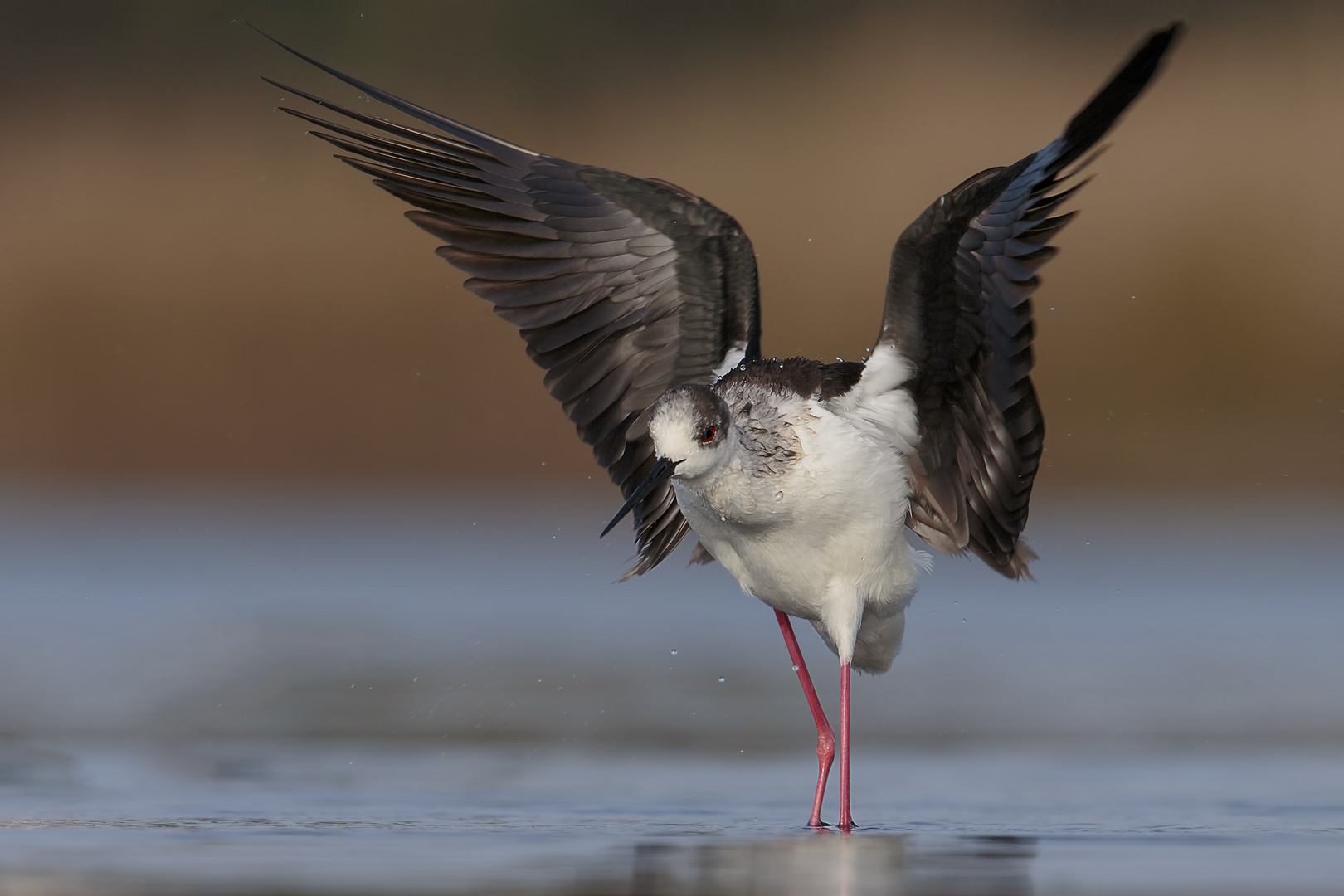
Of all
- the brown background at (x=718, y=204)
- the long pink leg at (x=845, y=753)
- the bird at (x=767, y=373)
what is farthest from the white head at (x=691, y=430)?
the brown background at (x=718, y=204)

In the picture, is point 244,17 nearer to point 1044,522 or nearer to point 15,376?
point 15,376

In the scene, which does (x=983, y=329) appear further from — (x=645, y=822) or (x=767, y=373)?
(x=645, y=822)

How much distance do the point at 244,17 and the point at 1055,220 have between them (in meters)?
17.5

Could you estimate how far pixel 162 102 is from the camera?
2047 cm

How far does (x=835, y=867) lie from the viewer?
6.79 m

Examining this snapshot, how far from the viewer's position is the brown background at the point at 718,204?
17781 mm

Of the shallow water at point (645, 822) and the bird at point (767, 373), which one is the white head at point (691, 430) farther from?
the shallow water at point (645, 822)

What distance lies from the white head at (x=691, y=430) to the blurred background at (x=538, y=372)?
2.40 meters

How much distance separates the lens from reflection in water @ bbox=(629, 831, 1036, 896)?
20.8 feet

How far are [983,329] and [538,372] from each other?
10364 mm

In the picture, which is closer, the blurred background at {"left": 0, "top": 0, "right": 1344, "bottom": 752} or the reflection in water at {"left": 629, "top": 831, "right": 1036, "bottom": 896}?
the reflection in water at {"left": 629, "top": 831, "right": 1036, "bottom": 896}

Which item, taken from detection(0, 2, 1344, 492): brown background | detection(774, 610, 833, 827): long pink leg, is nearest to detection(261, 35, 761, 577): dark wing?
detection(774, 610, 833, 827): long pink leg

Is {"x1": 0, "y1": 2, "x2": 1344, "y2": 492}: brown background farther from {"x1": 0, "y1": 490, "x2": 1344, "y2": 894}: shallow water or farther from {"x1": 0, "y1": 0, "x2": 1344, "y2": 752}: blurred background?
{"x1": 0, "y1": 490, "x2": 1344, "y2": 894}: shallow water

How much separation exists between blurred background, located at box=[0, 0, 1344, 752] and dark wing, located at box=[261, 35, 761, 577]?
5.57 ft
